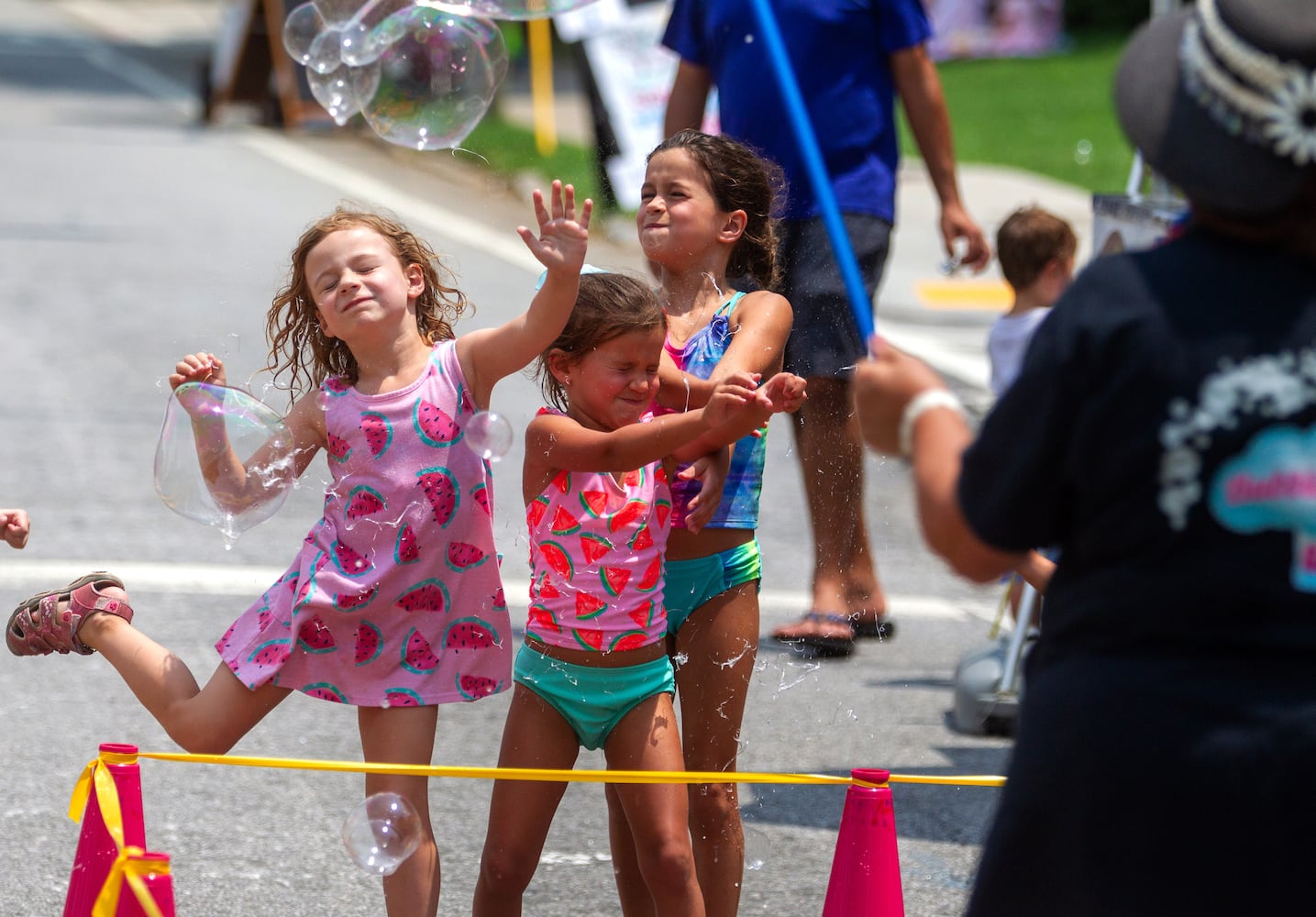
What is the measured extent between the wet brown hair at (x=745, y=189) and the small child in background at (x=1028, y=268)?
6.32 ft

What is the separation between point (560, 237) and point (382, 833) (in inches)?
40.9

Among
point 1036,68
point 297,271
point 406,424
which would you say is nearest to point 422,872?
point 406,424

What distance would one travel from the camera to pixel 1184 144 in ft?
6.40

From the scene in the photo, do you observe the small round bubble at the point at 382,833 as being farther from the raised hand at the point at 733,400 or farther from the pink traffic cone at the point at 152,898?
the raised hand at the point at 733,400

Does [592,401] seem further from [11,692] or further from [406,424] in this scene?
[11,692]

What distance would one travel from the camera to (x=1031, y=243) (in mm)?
5191

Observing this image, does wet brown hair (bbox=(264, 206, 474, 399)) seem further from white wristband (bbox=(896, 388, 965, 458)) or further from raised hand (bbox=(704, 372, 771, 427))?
white wristband (bbox=(896, 388, 965, 458))

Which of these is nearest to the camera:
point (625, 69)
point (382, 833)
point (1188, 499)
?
point (1188, 499)

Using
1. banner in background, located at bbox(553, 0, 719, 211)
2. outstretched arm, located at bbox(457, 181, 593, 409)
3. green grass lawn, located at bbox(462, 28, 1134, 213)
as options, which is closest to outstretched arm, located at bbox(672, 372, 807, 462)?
outstretched arm, located at bbox(457, 181, 593, 409)

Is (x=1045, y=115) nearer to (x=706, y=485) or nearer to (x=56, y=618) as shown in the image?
(x=706, y=485)

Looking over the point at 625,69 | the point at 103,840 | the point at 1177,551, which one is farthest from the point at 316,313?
the point at 625,69

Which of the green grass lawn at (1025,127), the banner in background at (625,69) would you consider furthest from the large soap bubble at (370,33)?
the green grass lawn at (1025,127)

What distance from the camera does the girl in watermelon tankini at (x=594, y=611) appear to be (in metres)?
3.03

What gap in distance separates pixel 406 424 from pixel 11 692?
2.36 metres
